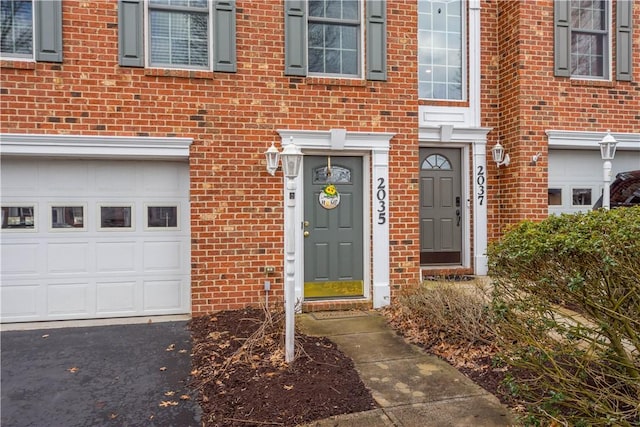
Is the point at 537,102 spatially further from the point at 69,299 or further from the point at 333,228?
the point at 69,299

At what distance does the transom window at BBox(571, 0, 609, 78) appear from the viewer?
25.8 feet

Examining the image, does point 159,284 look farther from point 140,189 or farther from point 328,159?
point 328,159

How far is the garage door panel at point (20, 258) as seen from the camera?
237 inches

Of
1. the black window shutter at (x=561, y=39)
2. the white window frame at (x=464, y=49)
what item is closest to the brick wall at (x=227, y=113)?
the white window frame at (x=464, y=49)

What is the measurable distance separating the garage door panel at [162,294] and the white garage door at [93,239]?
1cm

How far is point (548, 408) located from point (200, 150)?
4.82 metres

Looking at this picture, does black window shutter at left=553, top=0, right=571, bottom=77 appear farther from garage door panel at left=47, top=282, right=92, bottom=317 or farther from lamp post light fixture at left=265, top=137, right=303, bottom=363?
garage door panel at left=47, top=282, right=92, bottom=317

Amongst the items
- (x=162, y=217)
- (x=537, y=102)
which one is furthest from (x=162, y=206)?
(x=537, y=102)

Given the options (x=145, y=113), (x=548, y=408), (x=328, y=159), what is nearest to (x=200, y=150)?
(x=145, y=113)

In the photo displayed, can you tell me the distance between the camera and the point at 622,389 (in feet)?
10.7

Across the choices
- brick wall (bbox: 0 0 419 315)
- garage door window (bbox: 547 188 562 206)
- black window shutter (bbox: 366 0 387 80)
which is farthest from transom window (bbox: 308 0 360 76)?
garage door window (bbox: 547 188 562 206)

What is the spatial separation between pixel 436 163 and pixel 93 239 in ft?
18.0

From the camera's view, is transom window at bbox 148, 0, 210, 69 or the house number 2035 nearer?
transom window at bbox 148, 0, 210, 69

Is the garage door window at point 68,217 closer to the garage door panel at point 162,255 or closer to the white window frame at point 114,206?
the white window frame at point 114,206
